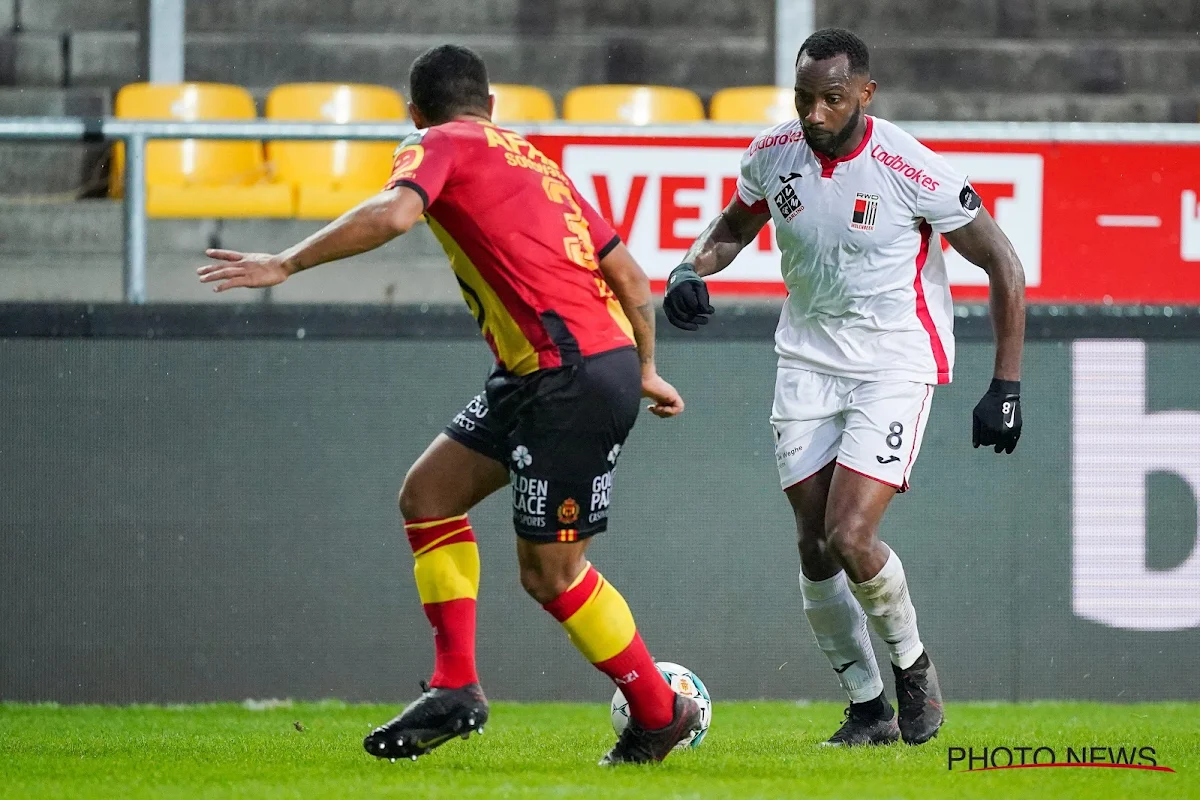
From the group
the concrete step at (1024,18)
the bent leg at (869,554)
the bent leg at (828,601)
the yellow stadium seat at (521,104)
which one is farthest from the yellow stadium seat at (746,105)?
the bent leg at (869,554)

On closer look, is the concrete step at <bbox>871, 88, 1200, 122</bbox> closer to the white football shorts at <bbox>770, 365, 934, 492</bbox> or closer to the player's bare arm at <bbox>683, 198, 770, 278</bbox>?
the player's bare arm at <bbox>683, 198, 770, 278</bbox>

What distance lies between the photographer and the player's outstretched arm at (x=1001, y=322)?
469cm

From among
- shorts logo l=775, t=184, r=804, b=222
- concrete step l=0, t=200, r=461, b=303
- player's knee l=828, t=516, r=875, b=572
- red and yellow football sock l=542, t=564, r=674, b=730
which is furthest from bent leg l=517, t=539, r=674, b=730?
concrete step l=0, t=200, r=461, b=303

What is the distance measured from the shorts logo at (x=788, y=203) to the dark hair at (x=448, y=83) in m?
1.02

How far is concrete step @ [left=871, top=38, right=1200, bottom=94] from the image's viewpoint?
10445 mm

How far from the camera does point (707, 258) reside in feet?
16.6

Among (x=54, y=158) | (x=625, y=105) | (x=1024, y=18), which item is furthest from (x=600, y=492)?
(x=1024, y=18)

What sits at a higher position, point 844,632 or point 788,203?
point 788,203

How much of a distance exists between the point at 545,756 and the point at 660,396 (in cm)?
111

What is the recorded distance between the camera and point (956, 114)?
9992 mm

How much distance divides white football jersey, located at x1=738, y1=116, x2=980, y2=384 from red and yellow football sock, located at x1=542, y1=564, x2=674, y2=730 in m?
1.07

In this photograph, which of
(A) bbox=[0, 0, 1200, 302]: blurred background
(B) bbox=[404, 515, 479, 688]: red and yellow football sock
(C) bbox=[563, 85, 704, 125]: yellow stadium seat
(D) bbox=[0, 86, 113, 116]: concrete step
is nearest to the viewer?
(B) bbox=[404, 515, 479, 688]: red and yellow football sock

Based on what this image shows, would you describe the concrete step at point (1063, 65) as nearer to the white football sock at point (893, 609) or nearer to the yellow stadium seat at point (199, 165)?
the yellow stadium seat at point (199, 165)

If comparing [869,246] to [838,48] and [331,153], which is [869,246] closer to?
[838,48]
